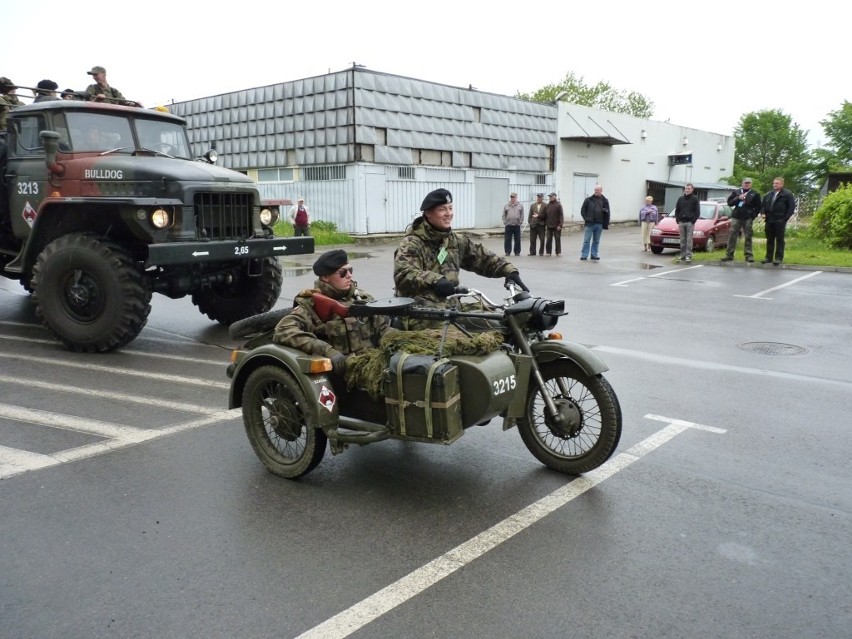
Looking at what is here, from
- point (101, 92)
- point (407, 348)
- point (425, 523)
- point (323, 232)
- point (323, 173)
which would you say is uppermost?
point (101, 92)

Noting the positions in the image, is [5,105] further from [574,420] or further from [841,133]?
[841,133]

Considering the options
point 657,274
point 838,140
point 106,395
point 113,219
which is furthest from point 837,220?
point 838,140

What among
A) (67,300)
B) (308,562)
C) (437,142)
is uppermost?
(437,142)

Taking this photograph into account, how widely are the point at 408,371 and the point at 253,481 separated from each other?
136 cm

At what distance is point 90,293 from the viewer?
820 centimetres

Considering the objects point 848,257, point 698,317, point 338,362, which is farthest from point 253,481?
point 848,257

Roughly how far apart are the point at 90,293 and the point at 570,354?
5918 millimetres

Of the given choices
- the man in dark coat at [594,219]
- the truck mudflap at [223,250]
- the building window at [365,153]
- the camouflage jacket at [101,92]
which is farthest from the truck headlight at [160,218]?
the building window at [365,153]

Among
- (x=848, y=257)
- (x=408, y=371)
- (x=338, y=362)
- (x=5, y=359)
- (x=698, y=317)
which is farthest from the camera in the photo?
(x=848, y=257)

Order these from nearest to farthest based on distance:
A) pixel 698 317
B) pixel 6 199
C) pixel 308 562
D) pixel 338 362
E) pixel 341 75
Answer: pixel 308 562, pixel 338 362, pixel 6 199, pixel 698 317, pixel 341 75

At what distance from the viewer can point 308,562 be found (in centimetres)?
369

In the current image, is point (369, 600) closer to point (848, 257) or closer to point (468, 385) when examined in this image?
point (468, 385)

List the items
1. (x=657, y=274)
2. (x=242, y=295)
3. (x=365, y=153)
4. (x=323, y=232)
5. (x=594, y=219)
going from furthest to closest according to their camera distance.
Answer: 1. (x=365, y=153)
2. (x=323, y=232)
3. (x=594, y=219)
4. (x=657, y=274)
5. (x=242, y=295)

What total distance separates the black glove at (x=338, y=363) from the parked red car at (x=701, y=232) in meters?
18.1
